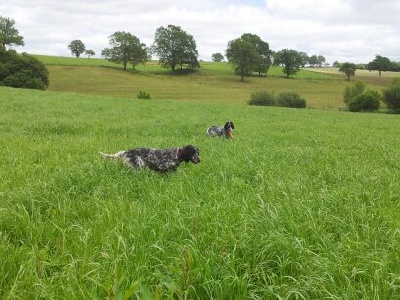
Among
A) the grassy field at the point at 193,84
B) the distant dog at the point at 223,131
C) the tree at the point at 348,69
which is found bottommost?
the distant dog at the point at 223,131

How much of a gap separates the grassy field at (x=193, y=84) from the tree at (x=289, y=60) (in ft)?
11.5

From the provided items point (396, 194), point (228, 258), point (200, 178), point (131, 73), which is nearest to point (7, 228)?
point (228, 258)

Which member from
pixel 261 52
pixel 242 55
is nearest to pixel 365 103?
pixel 242 55

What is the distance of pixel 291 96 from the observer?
64.8 meters

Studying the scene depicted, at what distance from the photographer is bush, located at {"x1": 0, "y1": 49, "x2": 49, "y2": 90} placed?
6175 cm

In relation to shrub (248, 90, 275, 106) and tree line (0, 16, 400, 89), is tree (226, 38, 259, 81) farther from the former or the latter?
shrub (248, 90, 275, 106)

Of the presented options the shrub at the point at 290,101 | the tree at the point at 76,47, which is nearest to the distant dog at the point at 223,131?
the shrub at the point at 290,101

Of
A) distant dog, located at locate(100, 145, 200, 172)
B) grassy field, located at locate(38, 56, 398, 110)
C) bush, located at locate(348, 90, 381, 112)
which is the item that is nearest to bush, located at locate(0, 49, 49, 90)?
grassy field, located at locate(38, 56, 398, 110)

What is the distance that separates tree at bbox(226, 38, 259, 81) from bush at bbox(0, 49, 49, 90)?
5448cm

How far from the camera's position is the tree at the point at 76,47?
478ft

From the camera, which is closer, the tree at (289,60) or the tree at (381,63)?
the tree at (289,60)

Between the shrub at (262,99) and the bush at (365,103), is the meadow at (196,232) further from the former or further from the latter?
the bush at (365,103)

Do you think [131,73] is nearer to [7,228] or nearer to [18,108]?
[18,108]

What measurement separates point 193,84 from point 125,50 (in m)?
25.4
